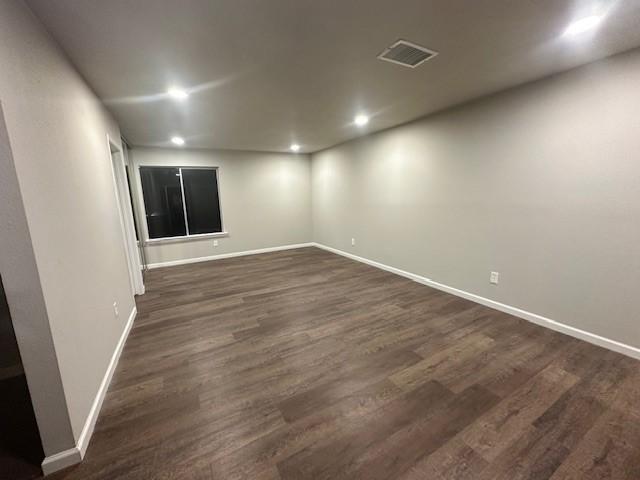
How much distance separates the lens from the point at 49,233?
137 centimetres

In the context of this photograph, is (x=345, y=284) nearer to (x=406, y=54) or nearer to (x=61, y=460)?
(x=406, y=54)

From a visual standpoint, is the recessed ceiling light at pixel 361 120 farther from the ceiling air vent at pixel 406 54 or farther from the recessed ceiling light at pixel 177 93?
the recessed ceiling light at pixel 177 93

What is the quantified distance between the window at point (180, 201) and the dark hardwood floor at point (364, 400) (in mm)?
2758

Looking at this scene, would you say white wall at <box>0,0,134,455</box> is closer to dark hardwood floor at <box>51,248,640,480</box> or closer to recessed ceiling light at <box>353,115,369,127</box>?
dark hardwood floor at <box>51,248,640,480</box>

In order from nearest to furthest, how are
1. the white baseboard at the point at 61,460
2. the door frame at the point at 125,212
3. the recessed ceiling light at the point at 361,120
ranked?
the white baseboard at the point at 61,460 → the door frame at the point at 125,212 → the recessed ceiling light at the point at 361,120

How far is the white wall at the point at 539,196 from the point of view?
7.02 ft

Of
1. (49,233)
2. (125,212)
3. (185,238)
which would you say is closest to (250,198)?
(185,238)

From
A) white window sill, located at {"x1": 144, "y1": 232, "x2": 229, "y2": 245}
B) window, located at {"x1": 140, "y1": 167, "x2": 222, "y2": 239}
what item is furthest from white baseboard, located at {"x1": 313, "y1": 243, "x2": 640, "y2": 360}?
window, located at {"x1": 140, "y1": 167, "x2": 222, "y2": 239}

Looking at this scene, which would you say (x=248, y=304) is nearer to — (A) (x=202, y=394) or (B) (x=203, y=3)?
(A) (x=202, y=394)

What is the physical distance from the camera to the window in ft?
17.2

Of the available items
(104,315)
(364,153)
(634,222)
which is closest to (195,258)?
(104,315)

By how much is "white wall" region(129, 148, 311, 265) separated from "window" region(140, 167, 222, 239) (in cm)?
19

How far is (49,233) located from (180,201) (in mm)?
4451

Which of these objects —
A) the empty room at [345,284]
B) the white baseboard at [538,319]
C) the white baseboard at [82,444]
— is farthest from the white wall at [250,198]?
the white baseboard at [82,444]
